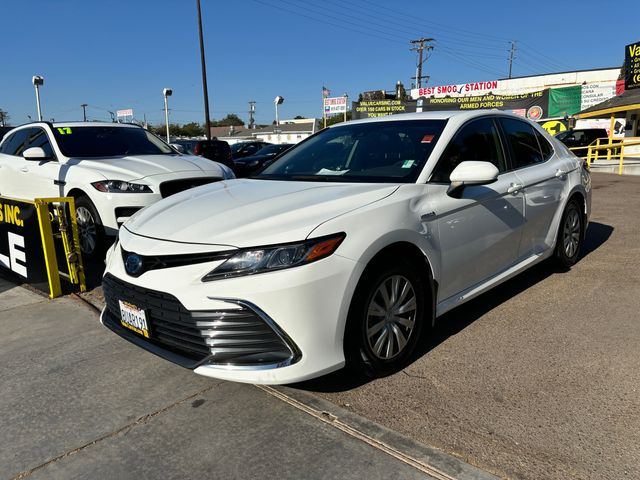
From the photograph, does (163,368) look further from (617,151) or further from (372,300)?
(617,151)

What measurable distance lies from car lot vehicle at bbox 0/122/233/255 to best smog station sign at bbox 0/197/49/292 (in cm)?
73

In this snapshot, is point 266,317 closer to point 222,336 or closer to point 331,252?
point 222,336

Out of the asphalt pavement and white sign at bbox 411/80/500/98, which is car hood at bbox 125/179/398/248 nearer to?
the asphalt pavement

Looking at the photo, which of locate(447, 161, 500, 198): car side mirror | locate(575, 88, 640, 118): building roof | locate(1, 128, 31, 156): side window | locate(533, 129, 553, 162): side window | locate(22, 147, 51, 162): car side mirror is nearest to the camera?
locate(447, 161, 500, 198): car side mirror

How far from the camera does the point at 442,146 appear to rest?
336 centimetres

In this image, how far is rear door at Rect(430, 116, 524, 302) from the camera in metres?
3.21

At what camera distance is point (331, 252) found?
2.49m

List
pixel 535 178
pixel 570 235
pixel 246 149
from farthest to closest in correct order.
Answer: pixel 246 149 < pixel 570 235 < pixel 535 178

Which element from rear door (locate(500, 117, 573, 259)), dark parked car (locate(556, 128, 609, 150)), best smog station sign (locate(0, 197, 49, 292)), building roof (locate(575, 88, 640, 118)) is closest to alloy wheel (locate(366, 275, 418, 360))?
rear door (locate(500, 117, 573, 259))

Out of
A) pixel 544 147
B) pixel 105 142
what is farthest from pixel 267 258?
pixel 105 142

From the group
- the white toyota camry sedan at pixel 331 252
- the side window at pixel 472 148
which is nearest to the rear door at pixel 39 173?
the white toyota camry sedan at pixel 331 252

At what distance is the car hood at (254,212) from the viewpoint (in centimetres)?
253

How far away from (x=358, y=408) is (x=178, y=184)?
12.4 ft

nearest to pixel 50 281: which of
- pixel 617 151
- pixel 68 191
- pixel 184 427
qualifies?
pixel 68 191
